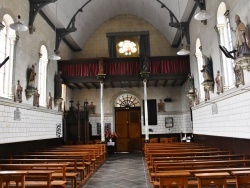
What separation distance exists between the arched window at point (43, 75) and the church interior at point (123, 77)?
48mm

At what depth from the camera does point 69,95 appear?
15.7m

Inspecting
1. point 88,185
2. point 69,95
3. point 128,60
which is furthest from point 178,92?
point 88,185

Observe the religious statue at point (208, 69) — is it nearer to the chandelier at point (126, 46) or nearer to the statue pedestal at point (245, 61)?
the statue pedestal at point (245, 61)

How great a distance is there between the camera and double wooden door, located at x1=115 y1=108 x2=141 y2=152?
16016 millimetres

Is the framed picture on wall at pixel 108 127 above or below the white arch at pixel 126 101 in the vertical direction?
below

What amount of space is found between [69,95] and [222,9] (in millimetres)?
10454

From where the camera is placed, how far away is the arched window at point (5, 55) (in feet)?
26.8

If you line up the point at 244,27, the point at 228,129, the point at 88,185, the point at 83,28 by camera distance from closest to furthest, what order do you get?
the point at 244,27
the point at 88,185
the point at 228,129
the point at 83,28

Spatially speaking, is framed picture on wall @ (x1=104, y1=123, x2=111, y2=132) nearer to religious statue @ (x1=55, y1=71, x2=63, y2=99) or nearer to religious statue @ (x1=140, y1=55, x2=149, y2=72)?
religious statue @ (x1=55, y1=71, x2=63, y2=99)

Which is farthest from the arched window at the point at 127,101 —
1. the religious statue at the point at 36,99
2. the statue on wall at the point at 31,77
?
the statue on wall at the point at 31,77

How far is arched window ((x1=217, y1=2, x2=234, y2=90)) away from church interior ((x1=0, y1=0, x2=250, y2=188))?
0.10ft

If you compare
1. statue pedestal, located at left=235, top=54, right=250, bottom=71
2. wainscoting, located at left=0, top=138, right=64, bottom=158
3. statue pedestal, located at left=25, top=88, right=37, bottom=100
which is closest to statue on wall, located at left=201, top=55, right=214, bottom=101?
statue pedestal, located at left=235, top=54, right=250, bottom=71

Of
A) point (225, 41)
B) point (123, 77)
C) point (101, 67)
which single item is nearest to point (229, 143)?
point (225, 41)

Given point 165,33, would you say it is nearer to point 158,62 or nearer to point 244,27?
point 158,62
